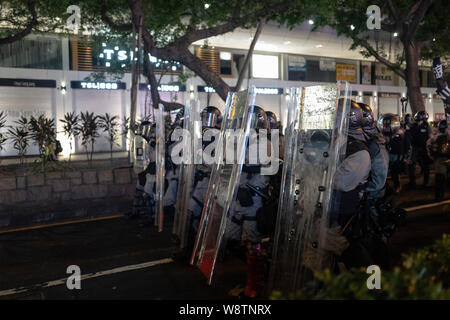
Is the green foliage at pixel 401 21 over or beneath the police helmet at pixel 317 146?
over

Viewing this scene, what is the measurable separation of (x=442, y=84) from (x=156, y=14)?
789 centimetres

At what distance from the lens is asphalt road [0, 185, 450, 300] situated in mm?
4586

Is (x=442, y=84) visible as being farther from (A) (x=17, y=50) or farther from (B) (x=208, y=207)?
(A) (x=17, y=50)

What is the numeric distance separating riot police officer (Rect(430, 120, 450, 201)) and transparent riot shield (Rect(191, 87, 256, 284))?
19.8 ft

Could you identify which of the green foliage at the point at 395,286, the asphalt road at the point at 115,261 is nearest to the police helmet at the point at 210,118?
the asphalt road at the point at 115,261

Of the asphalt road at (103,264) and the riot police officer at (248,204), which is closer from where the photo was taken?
the asphalt road at (103,264)

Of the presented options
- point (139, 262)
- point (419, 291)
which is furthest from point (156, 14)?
point (419, 291)

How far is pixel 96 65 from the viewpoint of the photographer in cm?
1948

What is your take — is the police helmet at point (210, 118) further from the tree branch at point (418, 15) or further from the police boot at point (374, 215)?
the tree branch at point (418, 15)

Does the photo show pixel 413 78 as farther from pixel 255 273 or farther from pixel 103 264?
pixel 103 264

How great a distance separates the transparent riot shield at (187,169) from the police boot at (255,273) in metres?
1.58

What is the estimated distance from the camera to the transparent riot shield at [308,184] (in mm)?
3578

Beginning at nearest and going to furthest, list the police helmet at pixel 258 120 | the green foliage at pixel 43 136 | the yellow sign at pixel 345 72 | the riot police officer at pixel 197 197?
1. the police helmet at pixel 258 120
2. the riot police officer at pixel 197 197
3. the green foliage at pixel 43 136
4. the yellow sign at pixel 345 72
